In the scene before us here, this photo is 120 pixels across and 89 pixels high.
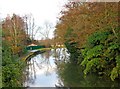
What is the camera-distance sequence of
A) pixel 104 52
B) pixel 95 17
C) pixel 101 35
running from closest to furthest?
pixel 95 17
pixel 104 52
pixel 101 35

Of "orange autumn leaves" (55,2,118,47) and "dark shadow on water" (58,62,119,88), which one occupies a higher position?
"orange autumn leaves" (55,2,118,47)

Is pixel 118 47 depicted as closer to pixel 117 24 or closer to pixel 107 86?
pixel 117 24

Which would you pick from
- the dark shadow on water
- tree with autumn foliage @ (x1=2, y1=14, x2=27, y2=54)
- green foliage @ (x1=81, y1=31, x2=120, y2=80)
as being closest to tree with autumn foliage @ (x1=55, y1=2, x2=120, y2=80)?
green foliage @ (x1=81, y1=31, x2=120, y2=80)

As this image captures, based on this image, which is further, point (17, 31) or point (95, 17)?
point (17, 31)

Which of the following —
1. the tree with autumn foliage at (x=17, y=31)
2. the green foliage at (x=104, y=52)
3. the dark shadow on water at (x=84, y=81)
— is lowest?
the dark shadow on water at (x=84, y=81)

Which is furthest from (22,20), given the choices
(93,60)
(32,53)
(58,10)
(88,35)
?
(93,60)

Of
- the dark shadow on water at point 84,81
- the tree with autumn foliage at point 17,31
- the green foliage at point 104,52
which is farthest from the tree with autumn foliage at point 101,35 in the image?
the tree with autumn foliage at point 17,31

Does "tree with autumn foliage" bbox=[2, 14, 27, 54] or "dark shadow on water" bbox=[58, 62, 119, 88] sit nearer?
"dark shadow on water" bbox=[58, 62, 119, 88]

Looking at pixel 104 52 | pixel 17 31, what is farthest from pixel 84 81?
pixel 17 31

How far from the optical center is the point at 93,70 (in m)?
6.27

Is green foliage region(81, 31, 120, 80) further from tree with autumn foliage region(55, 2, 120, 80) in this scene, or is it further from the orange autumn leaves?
the orange autumn leaves

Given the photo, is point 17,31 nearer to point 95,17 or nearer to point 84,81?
point 84,81

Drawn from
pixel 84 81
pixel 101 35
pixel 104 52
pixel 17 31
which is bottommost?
pixel 84 81

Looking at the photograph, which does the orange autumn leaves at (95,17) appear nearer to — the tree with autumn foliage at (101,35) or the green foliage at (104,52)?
the tree with autumn foliage at (101,35)
